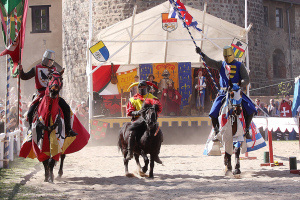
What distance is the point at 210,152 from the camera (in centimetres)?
919

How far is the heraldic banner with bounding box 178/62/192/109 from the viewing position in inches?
784

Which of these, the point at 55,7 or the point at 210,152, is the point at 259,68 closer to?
the point at 55,7

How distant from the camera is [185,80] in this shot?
20.0 m

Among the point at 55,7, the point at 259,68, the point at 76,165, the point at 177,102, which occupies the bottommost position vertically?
the point at 76,165

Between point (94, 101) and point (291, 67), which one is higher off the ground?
point (291, 67)

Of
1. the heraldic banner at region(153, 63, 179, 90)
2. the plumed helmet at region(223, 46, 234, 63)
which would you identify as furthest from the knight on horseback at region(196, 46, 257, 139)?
the heraldic banner at region(153, 63, 179, 90)

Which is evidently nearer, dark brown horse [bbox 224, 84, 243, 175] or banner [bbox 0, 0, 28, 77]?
dark brown horse [bbox 224, 84, 243, 175]

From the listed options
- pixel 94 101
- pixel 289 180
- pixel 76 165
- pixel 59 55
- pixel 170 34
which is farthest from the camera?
pixel 59 55

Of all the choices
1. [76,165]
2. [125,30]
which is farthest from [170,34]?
[76,165]

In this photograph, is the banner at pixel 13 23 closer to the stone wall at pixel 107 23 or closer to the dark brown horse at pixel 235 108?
the dark brown horse at pixel 235 108

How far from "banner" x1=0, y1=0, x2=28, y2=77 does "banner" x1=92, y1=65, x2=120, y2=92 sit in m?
10.1

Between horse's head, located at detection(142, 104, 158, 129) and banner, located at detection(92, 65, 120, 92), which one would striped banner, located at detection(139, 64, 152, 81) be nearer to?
banner, located at detection(92, 65, 120, 92)

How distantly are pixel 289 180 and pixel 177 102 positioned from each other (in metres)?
→ 11.3

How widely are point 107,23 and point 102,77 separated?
903 cm
